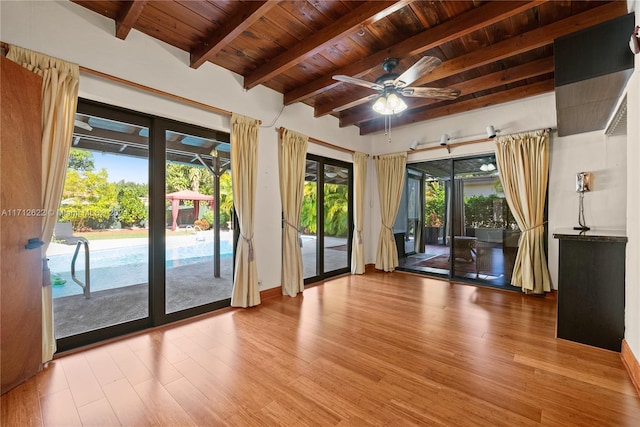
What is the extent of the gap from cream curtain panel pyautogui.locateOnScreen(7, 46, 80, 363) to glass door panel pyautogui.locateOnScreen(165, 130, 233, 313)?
0.89 meters

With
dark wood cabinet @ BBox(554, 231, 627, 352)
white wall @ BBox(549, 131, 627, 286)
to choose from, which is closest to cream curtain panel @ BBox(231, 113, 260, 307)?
dark wood cabinet @ BBox(554, 231, 627, 352)

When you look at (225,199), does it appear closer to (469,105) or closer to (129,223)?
(129,223)

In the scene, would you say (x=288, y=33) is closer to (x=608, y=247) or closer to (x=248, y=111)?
(x=248, y=111)

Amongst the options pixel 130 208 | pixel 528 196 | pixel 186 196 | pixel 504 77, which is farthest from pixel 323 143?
pixel 528 196

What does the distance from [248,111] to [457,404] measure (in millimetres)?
3759

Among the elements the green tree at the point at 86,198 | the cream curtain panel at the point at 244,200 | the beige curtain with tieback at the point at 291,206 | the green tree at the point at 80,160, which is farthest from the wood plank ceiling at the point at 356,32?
the green tree at the point at 86,198

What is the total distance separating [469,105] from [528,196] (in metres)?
1.72

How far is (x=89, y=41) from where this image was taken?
2.38 m

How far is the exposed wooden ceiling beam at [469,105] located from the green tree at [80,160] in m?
4.46

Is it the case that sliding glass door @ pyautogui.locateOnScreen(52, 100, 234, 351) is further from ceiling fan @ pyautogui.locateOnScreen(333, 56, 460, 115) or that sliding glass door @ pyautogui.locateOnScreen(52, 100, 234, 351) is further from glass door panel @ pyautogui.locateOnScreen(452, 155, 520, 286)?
glass door panel @ pyautogui.locateOnScreen(452, 155, 520, 286)

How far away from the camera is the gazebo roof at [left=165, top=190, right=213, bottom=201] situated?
122 inches

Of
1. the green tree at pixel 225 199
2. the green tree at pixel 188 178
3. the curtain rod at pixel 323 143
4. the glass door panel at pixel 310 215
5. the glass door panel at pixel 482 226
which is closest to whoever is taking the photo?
the green tree at pixel 188 178

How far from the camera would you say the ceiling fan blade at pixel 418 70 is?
2.27 m

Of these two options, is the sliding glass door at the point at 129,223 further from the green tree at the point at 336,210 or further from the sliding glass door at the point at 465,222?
the sliding glass door at the point at 465,222
